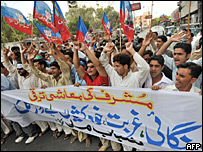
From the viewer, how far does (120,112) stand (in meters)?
2.18

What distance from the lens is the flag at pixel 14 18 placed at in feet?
11.7

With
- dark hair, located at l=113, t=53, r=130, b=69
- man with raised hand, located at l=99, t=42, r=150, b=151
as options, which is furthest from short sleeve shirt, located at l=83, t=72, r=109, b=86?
dark hair, located at l=113, t=53, r=130, b=69

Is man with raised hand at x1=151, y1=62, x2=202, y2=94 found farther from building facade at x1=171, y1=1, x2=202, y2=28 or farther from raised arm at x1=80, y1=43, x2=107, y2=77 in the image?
building facade at x1=171, y1=1, x2=202, y2=28

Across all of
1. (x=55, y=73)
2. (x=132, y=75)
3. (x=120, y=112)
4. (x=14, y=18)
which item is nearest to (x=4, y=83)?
(x=55, y=73)

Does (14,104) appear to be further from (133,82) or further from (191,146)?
(191,146)

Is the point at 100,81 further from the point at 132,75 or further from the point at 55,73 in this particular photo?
the point at 55,73

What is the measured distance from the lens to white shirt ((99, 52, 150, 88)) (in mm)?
2008

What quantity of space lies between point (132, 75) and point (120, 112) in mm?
583

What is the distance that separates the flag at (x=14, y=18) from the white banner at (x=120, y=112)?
1767mm

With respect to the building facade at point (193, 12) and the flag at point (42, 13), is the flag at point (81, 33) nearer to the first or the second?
the flag at point (42, 13)

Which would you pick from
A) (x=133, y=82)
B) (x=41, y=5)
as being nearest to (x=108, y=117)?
(x=133, y=82)

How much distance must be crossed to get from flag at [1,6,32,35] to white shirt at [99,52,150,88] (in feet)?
8.86

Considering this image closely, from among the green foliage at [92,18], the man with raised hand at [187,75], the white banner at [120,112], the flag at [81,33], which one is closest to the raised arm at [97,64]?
the white banner at [120,112]

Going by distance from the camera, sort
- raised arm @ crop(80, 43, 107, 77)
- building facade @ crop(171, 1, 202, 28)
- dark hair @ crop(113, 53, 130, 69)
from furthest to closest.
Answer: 1. building facade @ crop(171, 1, 202, 28)
2. raised arm @ crop(80, 43, 107, 77)
3. dark hair @ crop(113, 53, 130, 69)
